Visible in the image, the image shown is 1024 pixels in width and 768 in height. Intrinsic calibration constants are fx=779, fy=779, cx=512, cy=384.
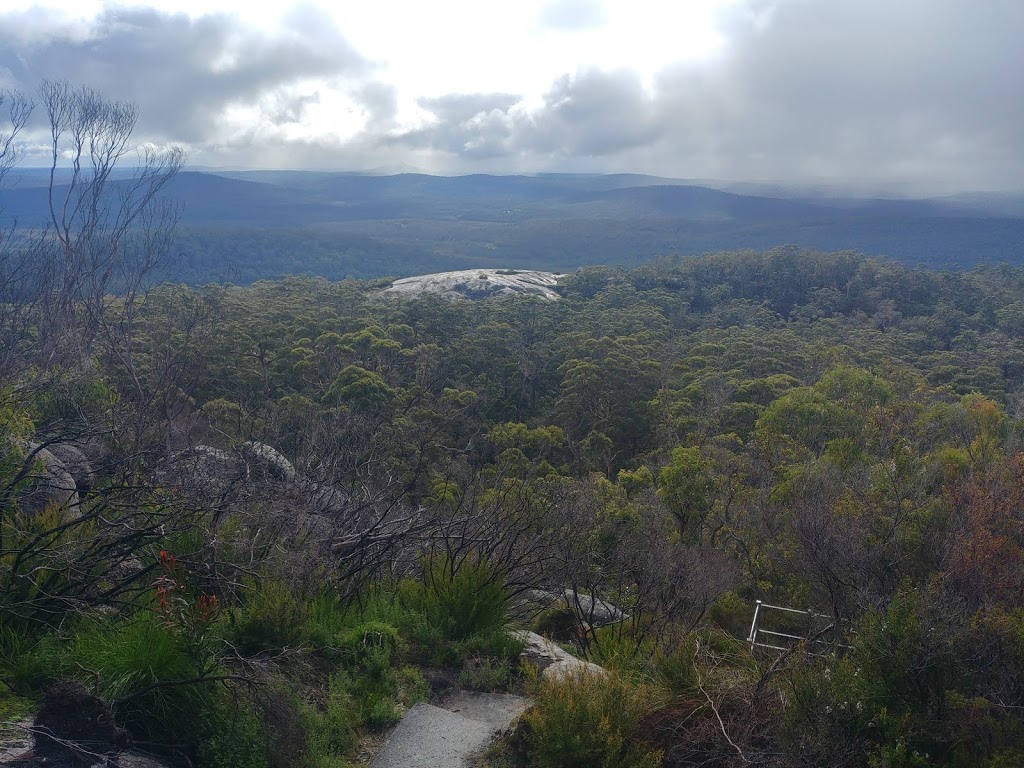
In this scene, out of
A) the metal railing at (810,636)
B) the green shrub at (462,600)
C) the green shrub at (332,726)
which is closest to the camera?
the green shrub at (332,726)

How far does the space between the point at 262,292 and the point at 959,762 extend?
58.6 meters

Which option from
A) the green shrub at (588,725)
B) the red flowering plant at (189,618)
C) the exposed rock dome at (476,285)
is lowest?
the exposed rock dome at (476,285)

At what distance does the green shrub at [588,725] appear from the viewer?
166 inches

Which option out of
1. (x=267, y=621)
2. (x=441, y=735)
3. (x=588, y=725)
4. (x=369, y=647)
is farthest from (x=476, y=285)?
(x=588, y=725)

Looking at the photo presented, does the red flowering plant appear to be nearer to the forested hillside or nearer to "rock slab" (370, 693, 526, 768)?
the forested hillside

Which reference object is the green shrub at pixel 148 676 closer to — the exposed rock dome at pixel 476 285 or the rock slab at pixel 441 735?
the rock slab at pixel 441 735

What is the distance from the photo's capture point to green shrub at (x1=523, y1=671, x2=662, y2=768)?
422 centimetres

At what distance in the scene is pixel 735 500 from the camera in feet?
58.5

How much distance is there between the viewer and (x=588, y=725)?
14.0 feet

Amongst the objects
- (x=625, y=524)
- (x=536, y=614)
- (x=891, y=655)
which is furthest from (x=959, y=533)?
(x=625, y=524)

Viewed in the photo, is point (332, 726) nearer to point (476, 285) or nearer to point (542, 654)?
point (542, 654)

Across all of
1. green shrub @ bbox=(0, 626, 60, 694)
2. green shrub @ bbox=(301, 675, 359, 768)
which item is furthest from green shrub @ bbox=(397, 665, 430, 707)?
green shrub @ bbox=(0, 626, 60, 694)

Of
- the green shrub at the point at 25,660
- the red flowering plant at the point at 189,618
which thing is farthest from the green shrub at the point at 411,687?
the green shrub at the point at 25,660

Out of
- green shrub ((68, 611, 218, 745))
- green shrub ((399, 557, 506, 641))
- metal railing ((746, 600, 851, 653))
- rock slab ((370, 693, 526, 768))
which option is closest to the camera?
green shrub ((68, 611, 218, 745))
